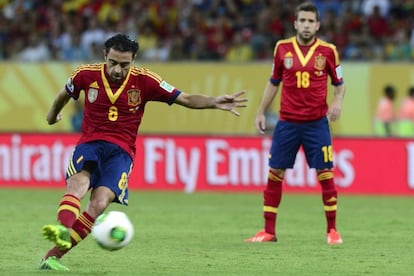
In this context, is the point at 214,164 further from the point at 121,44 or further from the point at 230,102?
the point at 121,44

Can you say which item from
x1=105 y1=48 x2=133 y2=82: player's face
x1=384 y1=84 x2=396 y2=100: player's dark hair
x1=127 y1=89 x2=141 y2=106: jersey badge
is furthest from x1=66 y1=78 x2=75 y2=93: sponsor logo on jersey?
x1=384 y1=84 x2=396 y2=100: player's dark hair

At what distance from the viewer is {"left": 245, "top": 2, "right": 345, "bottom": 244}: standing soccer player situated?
433 inches

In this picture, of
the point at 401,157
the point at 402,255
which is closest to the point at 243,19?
the point at 401,157

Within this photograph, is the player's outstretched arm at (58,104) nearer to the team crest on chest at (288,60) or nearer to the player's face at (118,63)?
the player's face at (118,63)

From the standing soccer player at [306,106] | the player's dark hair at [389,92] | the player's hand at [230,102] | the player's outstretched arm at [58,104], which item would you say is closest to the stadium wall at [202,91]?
the player's dark hair at [389,92]

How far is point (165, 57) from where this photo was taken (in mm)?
22438

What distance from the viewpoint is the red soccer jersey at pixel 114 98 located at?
29.7ft

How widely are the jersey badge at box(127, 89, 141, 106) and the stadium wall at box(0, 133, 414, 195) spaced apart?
913 cm

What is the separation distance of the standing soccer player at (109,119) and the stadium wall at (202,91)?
466 inches

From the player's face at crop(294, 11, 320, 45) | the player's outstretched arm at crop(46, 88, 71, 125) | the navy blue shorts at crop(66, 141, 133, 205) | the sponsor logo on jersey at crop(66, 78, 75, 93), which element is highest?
the player's face at crop(294, 11, 320, 45)

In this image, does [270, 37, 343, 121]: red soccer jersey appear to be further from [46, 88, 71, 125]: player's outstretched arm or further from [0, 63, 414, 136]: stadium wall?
[0, 63, 414, 136]: stadium wall

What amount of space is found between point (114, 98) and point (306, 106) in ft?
8.53

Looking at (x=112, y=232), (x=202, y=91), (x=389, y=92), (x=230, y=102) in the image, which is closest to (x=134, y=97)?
(x=230, y=102)

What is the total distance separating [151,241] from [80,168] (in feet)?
8.06
